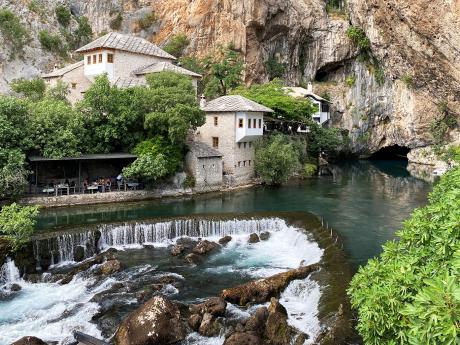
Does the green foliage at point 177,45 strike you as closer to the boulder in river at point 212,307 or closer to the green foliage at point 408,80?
the green foliage at point 408,80

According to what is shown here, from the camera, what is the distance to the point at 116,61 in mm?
41125

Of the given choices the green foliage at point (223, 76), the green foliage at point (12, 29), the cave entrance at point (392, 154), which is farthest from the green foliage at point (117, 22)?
the cave entrance at point (392, 154)

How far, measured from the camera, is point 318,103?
58969mm

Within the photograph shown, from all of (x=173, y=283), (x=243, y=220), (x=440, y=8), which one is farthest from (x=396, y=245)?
(x=440, y=8)

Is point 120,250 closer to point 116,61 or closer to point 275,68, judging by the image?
point 116,61

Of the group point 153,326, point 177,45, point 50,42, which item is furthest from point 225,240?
point 50,42

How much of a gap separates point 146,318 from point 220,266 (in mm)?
6779

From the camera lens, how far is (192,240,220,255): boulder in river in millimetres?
21098

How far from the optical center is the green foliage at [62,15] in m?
62.8

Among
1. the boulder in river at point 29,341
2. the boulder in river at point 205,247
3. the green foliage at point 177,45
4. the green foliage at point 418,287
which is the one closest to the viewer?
the green foliage at point 418,287

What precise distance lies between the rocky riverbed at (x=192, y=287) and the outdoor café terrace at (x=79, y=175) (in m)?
9.00

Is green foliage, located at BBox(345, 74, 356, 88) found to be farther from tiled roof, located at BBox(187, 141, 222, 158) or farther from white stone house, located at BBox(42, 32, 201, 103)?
tiled roof, located at BBox(187, 141, 222, 158)

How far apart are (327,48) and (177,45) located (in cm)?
2324

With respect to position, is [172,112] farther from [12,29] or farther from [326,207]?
[12,29]
